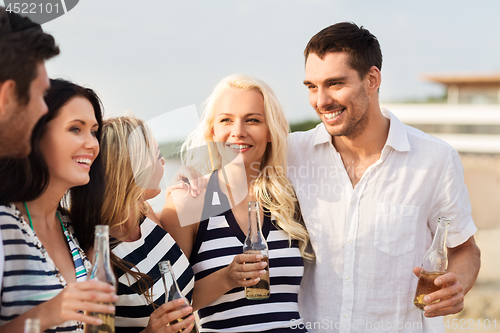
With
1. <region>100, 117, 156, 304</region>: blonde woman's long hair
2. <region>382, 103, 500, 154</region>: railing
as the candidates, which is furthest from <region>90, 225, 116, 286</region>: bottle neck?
<region>382, 103, 500, 154</region>: railing

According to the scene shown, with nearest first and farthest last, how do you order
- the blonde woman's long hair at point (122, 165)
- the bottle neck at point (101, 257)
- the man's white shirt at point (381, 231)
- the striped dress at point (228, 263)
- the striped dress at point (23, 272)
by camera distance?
1. the bottle neck at point (101, 257)
2. the striped dress at point (23, 272)
3. the blonde woman's long hair at point (122, 165)
4. the striped dress at point (228, 263)
5. the man's white shirt at point (381, 231)

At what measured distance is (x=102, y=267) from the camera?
1451 mm

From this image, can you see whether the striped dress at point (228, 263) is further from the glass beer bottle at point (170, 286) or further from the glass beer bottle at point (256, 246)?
the glass beer bottle at point (170, 286)

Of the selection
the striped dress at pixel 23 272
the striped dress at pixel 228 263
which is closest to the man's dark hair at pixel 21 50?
the striped dress at pixel 23 272

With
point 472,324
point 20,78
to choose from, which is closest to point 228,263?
point 20,78

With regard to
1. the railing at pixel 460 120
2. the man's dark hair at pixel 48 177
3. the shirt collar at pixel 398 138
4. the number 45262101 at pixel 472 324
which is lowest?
the number 45262101 at pixel 472 324

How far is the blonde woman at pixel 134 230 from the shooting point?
2014 millimetres

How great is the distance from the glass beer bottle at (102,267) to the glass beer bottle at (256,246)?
82 cm

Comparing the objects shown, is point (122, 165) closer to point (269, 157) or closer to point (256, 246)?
point (256, 246)

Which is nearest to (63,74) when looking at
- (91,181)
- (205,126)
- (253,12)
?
(91,181)

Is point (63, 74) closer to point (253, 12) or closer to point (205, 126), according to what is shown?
point (205, 126)

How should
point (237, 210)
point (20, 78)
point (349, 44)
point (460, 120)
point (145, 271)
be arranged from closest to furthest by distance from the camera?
point (20, 78), point (145, 271), point (237, 210), point (349, 44), point (460, 120)

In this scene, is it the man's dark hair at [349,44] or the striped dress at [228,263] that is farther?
the man's dark hair at [349,44]

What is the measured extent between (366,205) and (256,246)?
723 millimetres
